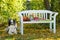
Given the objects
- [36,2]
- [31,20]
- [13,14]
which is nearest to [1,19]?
[13,14]

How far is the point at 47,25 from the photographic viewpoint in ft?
34.2

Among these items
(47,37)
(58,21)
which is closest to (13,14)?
(58,21)

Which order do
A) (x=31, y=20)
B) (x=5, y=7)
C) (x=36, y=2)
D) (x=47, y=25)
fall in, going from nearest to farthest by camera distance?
(x=31, y=20)
(x=47, y=25)
(x=5, y=7)
(x=36, y=2)

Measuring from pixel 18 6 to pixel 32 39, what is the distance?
4379 millimetres

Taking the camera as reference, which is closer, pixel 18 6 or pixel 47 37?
pixel 47 37

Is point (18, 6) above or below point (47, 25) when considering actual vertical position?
above

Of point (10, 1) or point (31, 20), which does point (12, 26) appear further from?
point (10, 1)

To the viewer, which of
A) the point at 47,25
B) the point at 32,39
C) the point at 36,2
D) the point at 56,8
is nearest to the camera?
the point at 32,39

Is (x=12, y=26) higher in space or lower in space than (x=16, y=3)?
lower

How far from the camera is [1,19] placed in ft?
38.2

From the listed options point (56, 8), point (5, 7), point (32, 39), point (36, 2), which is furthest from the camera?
point (36, 2)

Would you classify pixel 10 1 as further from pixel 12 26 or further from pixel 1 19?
pixel 12 26

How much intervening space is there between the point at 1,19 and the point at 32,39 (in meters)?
4.53

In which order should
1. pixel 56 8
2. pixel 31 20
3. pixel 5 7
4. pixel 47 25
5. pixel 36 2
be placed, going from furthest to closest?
pixel 36 2 → pixel 56 8 → pixel 5 7 → pixel 47 25 → pixel 31 20
